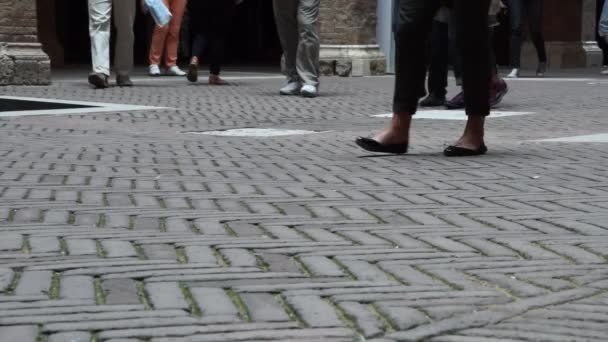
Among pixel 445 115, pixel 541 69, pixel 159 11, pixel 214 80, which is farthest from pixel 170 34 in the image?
pixel 445 115

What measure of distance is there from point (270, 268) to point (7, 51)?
9951mm

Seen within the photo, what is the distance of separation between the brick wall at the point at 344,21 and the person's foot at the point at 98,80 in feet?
17.7

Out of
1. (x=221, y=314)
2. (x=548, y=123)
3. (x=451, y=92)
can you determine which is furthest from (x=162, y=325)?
(x=451, y=92)

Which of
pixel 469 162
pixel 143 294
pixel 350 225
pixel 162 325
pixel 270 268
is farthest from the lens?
A: pixel 469 162

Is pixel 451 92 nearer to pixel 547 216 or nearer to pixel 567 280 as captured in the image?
pixel 547 216

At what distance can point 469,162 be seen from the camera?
6.41m

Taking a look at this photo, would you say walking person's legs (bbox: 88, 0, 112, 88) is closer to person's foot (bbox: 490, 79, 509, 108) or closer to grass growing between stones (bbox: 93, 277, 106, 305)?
person's foot (bbox: 490, 79, 509, 108)

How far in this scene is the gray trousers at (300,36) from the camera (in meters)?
11.7

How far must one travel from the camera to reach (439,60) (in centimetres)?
1060

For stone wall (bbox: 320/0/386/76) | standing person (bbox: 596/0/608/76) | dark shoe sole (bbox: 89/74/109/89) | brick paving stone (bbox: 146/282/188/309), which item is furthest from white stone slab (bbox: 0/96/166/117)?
standing person (bbox: 596/0/608/76)

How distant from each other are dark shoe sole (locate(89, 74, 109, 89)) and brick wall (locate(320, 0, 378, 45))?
5.40 m

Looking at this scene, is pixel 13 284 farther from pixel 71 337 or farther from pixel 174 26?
pixel 174 26

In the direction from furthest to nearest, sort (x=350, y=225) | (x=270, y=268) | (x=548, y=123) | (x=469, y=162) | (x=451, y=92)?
(x=451, y=92)
(x=548, y=123)
(x=469, y=162)
(x=350, y=225)
(x=270, y=268)

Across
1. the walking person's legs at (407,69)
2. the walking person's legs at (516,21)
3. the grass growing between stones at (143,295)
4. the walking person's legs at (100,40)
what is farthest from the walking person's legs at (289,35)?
the grass growing between stones at (143,295)
